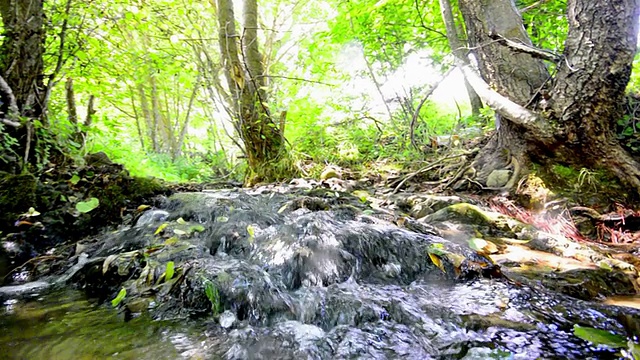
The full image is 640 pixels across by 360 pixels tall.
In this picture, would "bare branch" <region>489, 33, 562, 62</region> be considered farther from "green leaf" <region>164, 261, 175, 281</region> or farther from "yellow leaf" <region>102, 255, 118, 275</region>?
"yellow leaf" <region>102, 255, 118, 275</region>

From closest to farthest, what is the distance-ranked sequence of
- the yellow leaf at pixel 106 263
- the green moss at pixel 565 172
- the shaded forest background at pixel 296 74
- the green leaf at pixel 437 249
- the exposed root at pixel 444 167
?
the yellow leaf at pixel 106 263
the green leaf at pixel 437 249
the green moss at pixel 565 172
the exposed root at pixel 444 167
the shaded forest background at pixel 296 74

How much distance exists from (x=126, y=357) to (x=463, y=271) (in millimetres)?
1808

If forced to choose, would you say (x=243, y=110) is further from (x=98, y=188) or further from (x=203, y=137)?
(x=203, y=137)

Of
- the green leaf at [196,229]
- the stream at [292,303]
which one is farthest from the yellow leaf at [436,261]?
the green leaf at [196,229]

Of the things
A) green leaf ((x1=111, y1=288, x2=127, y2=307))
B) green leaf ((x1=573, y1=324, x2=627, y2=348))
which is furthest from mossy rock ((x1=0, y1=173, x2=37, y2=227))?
green leaf ((x1=573, y1=324, x2=627, y2=348))

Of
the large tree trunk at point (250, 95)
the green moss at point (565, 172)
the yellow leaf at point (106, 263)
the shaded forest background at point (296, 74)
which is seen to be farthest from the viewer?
the large tree trunk at point (250, 95)

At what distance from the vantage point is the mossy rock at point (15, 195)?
2.43 metres

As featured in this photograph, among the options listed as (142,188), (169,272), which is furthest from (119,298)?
(142,188)

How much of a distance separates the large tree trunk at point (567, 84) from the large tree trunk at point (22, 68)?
443cm

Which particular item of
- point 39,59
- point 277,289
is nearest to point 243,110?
point 39,59

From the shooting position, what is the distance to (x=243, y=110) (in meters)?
5.32

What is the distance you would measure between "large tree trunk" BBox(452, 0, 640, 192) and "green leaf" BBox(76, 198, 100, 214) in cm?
390

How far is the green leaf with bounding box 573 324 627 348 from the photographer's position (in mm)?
1309

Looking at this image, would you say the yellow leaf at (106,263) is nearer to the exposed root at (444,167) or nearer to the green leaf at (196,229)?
the green leaf at (196,229)
